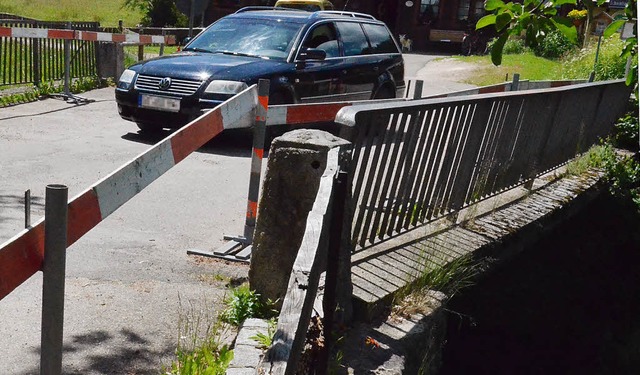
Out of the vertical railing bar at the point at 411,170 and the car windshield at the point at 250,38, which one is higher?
the car windshield at the point at 250,38

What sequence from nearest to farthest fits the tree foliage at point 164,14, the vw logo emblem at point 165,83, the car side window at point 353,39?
the vw logo emblem at point 165,83 → the car side window at point 353,39 → the tree foliage at point 164,14

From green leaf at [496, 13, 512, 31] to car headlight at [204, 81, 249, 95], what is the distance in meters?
6.12

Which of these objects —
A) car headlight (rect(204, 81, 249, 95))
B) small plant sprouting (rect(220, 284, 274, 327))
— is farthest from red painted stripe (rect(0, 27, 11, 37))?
small plant sprouting (rect(220, 284, 274, 327))

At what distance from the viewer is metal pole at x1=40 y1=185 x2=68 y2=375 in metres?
2.68

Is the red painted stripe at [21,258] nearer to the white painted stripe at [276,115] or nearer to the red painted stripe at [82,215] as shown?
the red painted stripe at [82,215]

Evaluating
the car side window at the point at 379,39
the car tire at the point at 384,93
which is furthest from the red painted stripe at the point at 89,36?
the car tire at the point at 384,93

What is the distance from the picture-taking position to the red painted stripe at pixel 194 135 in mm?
4617

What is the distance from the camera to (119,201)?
3.62 meters

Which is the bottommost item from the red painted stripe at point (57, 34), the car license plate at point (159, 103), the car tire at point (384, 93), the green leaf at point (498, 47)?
the car license plate at point (159, 103)

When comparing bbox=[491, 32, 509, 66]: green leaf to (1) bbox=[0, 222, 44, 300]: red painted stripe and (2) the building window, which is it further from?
(2) the building window

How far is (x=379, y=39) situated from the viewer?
44.9ft

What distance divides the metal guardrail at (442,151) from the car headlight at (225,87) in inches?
150

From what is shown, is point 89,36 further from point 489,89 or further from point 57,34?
point 489,89

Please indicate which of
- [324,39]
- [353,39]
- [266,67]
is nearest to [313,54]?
[266,67]
